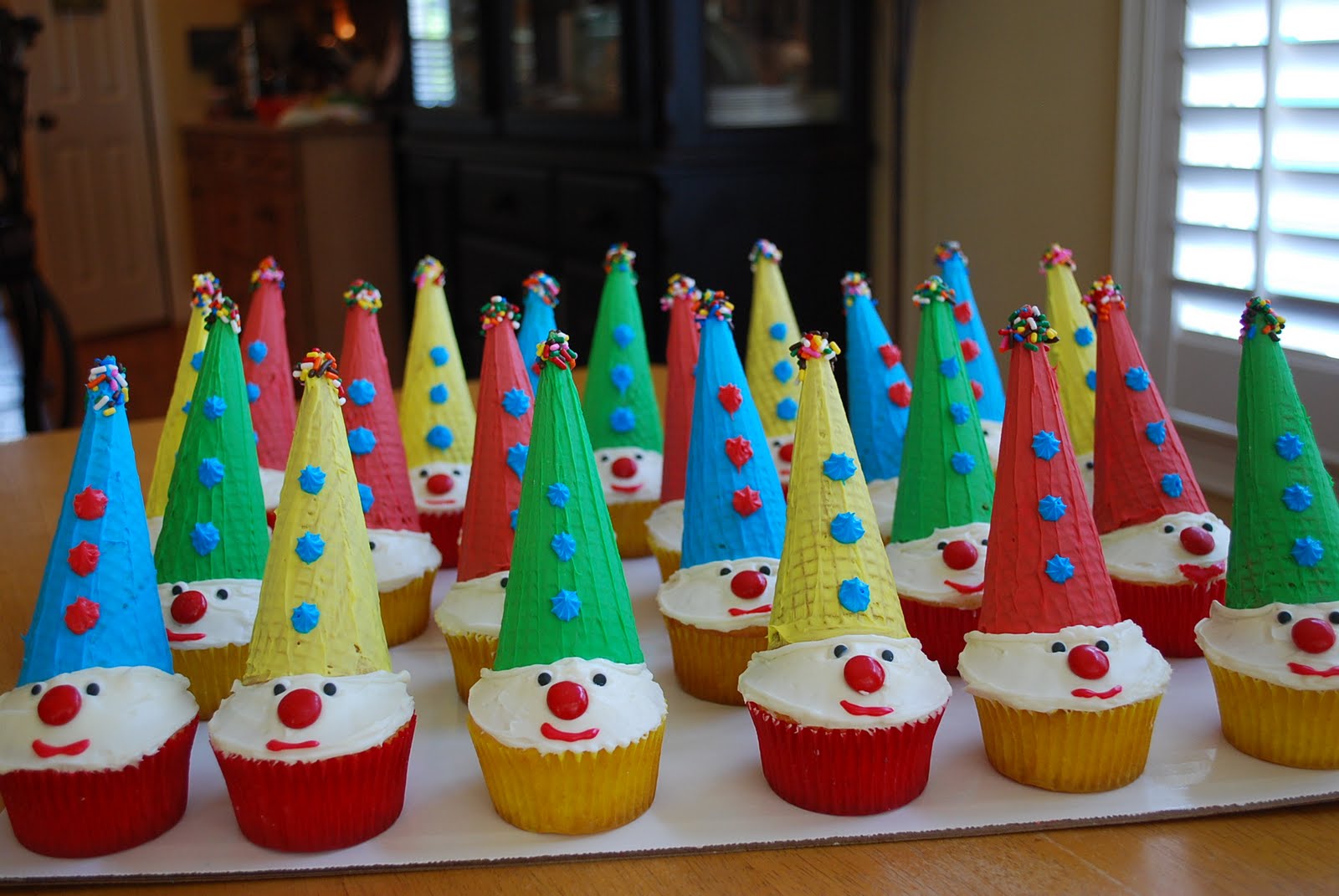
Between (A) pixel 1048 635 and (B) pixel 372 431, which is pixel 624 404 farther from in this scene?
(A) pixel 1048 635

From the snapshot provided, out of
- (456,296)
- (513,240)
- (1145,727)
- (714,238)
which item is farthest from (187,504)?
(456,296)

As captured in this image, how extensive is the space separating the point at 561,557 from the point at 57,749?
0.32 metres

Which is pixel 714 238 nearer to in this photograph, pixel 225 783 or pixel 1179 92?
pixel 1179 92

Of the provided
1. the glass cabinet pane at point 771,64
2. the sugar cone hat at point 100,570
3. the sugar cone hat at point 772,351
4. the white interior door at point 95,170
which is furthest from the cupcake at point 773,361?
the white interior door at point 95,170

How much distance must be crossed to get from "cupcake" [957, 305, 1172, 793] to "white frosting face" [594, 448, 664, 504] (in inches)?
18.5

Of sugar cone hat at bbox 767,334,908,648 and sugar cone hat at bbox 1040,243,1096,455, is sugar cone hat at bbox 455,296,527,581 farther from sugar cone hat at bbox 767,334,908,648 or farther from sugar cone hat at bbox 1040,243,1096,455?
sugar cone hat at bbox 1040,243,1096,455

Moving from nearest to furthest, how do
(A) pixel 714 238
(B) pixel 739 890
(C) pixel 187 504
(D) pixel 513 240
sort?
(B) pixel 739 890, (C) pixel 187 504, (A) pixel 714 238, (D) pixel 513 240

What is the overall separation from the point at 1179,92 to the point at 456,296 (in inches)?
77.9

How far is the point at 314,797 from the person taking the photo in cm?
77

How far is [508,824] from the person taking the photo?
804mm

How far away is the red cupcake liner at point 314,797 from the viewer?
767 millimetres

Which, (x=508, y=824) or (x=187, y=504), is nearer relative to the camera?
(x=508, y=824)

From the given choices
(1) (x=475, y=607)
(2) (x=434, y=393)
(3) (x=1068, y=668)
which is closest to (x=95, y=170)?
(2) (x=434, y=393)

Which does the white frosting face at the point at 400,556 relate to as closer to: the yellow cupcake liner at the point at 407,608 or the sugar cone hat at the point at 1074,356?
the yellow cupcake liner at the point at 407,608
